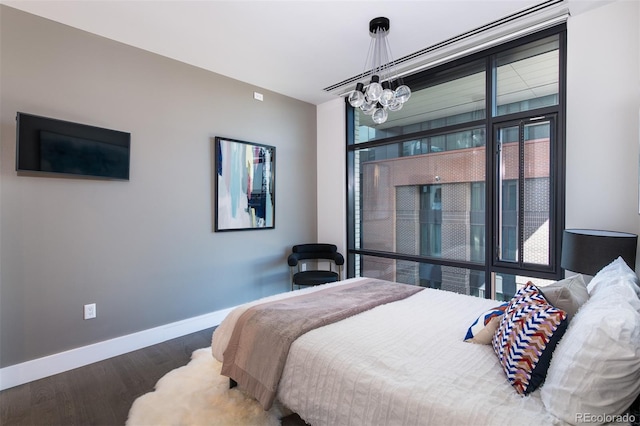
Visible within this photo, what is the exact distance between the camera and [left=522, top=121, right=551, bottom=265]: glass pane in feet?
8.96

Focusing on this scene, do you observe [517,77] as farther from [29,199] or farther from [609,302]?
[29,199]

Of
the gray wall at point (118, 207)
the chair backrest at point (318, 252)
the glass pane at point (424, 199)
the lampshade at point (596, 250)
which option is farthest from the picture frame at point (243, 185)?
the lampshade at point (596, 250)

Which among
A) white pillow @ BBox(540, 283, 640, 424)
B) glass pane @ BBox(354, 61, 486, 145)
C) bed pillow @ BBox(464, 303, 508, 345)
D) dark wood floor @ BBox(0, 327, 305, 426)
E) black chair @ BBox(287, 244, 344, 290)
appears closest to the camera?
white pillow @ BBox(540, 283, 640, 424)

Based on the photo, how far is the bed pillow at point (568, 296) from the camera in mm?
1312

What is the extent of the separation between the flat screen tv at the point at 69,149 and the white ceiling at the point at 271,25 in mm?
899

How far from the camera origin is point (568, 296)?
1345mm

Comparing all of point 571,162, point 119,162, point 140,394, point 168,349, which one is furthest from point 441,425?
point 119,162

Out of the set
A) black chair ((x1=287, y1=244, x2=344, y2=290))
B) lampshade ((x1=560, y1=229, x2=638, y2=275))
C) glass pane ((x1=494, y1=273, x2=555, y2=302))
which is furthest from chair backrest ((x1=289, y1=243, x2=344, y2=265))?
lampshade ((x1=560, y1=229, x2=638, y2=275))

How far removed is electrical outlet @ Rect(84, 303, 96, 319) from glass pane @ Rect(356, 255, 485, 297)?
3096mm

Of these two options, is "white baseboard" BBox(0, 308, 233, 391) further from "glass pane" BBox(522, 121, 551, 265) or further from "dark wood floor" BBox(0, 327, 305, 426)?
"glass pane" BBox(522, 121, 551, 265)

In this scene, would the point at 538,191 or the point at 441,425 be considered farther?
the point at 538,191

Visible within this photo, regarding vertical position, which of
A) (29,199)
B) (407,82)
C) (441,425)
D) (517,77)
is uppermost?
(407,82)

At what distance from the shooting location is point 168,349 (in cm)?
288

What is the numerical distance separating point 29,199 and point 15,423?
61.7 inches
